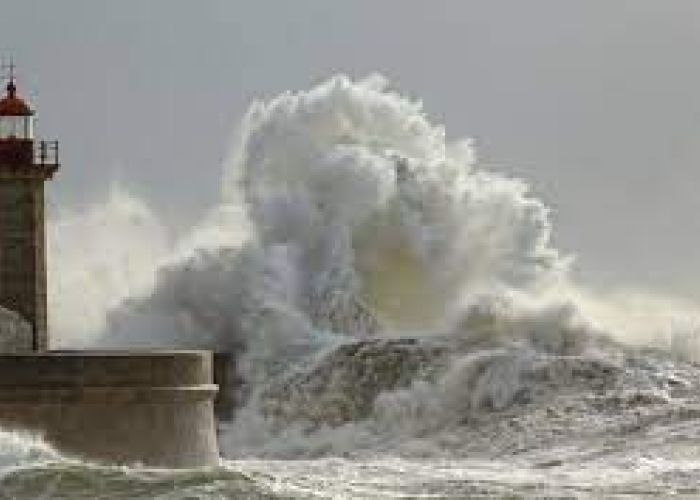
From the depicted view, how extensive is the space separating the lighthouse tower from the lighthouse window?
26 centimetres

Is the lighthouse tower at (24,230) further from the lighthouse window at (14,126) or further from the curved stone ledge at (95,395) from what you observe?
the curved stone ledge at (95,395)

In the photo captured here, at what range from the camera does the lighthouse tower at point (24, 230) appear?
24438 millimetres

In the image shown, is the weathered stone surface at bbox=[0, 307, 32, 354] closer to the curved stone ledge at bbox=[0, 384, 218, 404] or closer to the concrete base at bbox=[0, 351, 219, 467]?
the concrete base at bbox=[0, 351, 219, 467]

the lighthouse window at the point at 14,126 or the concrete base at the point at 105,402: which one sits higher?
the lighthouse window at the point at 14,126

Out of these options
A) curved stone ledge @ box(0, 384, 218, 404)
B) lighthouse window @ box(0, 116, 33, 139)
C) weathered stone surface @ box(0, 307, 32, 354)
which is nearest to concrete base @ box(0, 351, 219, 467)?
curved stone ledge @ box(0, 384, 218, 404)

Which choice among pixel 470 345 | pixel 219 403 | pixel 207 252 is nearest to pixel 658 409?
pixel 470 345

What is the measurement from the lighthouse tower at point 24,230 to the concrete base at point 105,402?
15.0 ft

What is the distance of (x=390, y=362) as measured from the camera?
28.8 meters

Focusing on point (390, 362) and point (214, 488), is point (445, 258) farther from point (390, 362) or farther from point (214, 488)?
point (214, 488)

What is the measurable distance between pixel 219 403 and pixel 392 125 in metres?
5.52

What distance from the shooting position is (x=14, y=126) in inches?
988

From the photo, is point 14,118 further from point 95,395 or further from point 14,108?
point 95,395

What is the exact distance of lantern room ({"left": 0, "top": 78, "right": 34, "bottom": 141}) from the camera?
81.9 feet

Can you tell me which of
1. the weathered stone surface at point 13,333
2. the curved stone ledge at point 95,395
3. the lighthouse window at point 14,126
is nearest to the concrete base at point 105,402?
the curved stone ledge at point 95,395
